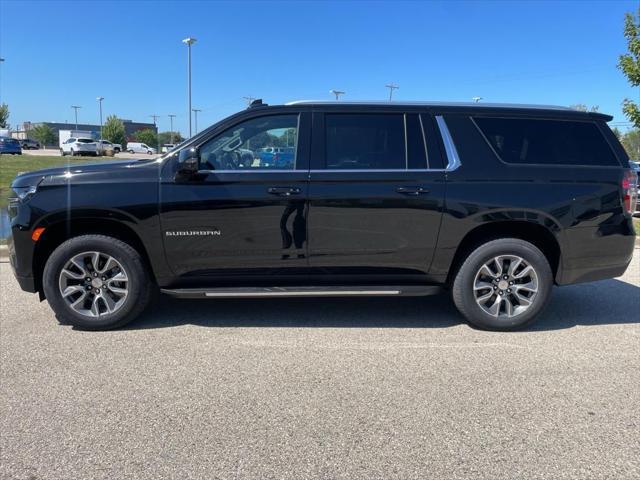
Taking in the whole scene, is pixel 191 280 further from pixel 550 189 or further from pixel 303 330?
pixel 550 189

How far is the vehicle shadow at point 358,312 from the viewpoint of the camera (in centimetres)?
466

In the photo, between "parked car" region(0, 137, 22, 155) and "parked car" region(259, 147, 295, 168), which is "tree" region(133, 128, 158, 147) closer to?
"parked car" region(0, 137, 22, 155)

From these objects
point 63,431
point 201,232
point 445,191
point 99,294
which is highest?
point 445,191

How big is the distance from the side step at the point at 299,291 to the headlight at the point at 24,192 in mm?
1350

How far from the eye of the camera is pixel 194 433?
2832 millimetres

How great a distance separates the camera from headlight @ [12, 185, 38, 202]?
13.8 feet

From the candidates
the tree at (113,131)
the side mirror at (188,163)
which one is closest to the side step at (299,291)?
the side mirror at (188,163)

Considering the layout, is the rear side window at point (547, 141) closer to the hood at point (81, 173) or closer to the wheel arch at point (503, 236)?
the wheel arch at point (503, 236)

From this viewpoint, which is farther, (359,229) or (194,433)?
(359,229)

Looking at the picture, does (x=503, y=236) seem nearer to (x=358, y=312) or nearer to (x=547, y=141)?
(x=547, y=141)

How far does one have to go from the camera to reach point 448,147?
438 cm

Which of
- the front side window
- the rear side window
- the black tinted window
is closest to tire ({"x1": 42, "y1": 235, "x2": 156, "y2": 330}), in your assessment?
the front side window

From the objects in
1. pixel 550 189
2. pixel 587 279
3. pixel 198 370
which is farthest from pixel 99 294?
pixel 587 279

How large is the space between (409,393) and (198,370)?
151 centimetres
